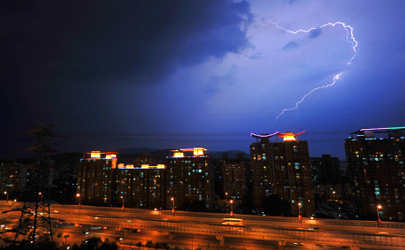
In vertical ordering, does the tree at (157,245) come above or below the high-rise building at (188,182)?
below

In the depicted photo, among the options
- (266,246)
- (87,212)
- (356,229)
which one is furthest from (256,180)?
(87,212)

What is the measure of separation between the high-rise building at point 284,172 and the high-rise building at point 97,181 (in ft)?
190

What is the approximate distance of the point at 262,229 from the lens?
110ft

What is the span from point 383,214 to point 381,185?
840 cm

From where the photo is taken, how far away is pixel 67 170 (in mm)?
156000

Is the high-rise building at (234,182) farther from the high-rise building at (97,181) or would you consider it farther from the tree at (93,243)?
the tree at (93,243)

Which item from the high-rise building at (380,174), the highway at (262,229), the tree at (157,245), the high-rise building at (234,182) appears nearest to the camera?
the highway at (262,229)

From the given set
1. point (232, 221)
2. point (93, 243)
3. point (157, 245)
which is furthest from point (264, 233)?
point (93, 243)

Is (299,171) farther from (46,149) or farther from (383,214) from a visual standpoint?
(46,149)

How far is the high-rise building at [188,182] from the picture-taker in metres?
75.1

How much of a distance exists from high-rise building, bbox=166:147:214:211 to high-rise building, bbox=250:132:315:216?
705 inches

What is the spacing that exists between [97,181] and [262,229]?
7403 centimetres

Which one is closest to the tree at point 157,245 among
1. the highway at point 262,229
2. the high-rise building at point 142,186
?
the highway at point 262,229

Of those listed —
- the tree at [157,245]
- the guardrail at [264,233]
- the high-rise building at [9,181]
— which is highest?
the high-rise building at [9,181]
